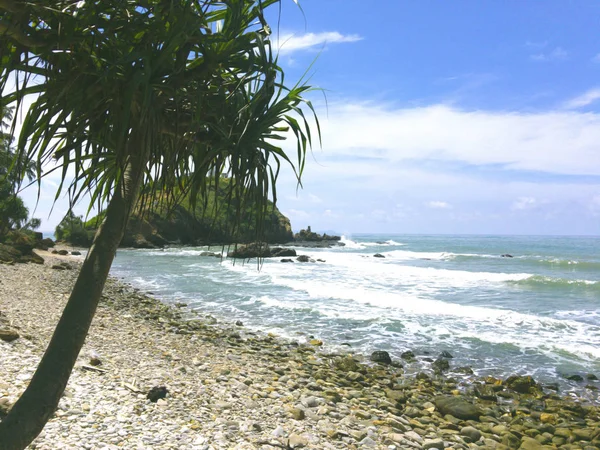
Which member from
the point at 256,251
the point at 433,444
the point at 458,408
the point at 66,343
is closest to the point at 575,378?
the point at 458,408

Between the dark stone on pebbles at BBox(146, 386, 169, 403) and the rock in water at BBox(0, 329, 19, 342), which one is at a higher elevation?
the rock in water at BBox(0, 329, 19, 342)

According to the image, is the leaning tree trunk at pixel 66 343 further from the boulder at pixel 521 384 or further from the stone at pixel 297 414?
the boulder at pixel 521 384

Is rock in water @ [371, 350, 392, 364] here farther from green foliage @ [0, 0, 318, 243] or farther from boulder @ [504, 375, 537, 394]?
green foliage @ [0, 0, 318, 243]

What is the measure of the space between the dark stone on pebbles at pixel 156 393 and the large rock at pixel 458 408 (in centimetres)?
437

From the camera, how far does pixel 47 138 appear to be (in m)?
2.11

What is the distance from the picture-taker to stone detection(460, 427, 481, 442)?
6.30 meters

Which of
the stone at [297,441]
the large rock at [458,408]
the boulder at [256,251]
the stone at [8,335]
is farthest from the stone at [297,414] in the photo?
the stone at [8,335]

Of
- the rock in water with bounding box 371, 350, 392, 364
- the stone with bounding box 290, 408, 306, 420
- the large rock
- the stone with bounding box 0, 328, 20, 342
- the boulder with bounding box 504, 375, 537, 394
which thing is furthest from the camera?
the rock in water with bounding box 371, 350, 392, 364

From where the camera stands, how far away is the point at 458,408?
7.11 metres

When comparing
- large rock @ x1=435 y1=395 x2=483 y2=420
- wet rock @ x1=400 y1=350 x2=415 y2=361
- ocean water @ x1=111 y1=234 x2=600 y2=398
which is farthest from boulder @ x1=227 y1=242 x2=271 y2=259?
wet rock @ x1=400 y1=350 x2=415 y2=361

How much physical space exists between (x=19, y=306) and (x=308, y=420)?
8.09 meters

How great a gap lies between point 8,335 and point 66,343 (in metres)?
5.56

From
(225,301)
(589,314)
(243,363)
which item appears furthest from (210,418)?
(589,314)

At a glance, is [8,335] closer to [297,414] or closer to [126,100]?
[297,414]
